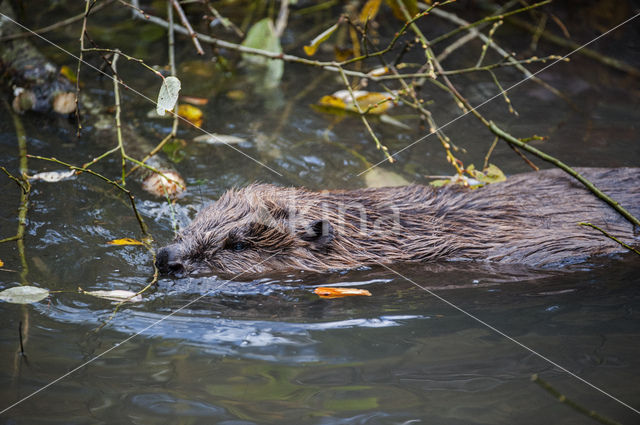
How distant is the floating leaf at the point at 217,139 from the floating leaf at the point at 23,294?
2445 mm

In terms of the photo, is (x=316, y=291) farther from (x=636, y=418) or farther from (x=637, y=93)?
(x=637, y=93)

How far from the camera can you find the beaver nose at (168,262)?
354 centimetres

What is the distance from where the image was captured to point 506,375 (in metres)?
2.79

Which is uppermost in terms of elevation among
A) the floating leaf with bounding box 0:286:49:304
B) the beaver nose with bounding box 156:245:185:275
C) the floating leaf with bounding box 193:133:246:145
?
the floating leaf with bounding box 193:133:246:145

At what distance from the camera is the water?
2.59 meters

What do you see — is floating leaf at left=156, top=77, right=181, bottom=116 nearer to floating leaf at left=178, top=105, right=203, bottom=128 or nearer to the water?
the water

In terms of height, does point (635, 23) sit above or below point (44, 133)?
above

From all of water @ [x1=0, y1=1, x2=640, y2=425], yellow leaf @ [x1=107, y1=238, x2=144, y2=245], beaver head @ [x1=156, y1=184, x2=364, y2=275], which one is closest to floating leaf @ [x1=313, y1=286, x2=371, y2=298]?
water @ [x1=0, y1=1, x2=640, y2=425]

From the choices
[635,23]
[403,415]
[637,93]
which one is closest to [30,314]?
[403,415]

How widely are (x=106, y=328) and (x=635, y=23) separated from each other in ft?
25.3

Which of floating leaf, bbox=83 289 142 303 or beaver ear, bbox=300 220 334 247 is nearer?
floating leaf, bbox=83 289 142 303

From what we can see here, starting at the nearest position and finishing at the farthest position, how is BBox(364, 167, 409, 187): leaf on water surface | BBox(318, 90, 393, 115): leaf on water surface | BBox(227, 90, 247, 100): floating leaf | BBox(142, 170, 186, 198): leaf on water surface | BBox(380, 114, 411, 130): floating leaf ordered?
BBox(142, 170, 186, 198): leaf on water surface
BBox(364, 167, 409, 187): leaf on water surface
BBox(318, 90, 393, 115): leaf on water surface
BBox(380, 114, 411, 130): floating leaf
BBox(227, 90, 247, 100): floating leaf

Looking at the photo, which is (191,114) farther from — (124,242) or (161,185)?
(124,242)

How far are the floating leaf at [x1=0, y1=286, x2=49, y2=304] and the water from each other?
0.29 ft
